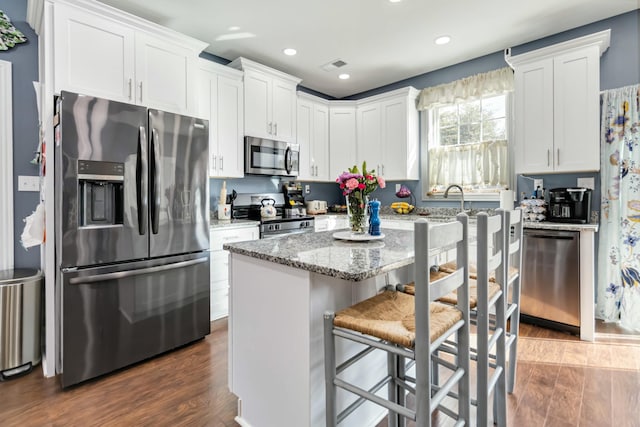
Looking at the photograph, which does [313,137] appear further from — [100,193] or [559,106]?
[100,193]

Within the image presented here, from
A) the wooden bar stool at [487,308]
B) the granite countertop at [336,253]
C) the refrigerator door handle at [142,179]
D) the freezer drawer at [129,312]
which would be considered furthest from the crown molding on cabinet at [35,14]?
the wooden bar stool at [487,308]

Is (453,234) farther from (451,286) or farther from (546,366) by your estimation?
(546,366)

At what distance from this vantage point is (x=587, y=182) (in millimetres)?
3045

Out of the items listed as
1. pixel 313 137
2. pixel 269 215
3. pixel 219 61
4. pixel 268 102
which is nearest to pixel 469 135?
pixel 313 137

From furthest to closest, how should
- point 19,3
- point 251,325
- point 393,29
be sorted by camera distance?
point 393,29
point 19,3
point 251,325

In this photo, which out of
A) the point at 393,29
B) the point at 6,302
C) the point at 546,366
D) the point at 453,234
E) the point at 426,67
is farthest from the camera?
the point at 426,67

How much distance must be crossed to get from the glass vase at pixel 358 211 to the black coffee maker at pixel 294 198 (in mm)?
2021

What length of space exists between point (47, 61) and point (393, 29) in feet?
9.04

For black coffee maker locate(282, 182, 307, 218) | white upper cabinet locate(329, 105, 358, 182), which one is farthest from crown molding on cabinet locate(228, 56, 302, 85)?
black coffee maker locate(282, 182, 307, 218)

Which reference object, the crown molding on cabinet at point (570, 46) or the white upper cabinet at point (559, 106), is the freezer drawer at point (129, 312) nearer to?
the white upper cabinet at point (559, 106)

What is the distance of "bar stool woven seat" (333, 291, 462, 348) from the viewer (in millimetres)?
1104

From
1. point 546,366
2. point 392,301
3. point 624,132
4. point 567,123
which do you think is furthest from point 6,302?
point 624,132

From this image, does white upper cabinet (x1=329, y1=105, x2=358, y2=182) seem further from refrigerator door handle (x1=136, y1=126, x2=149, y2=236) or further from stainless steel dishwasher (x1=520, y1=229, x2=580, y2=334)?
refrigerator door handle (x1=136, y1=126, x2=149, y2=236)

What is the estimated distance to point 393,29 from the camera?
3117mm
